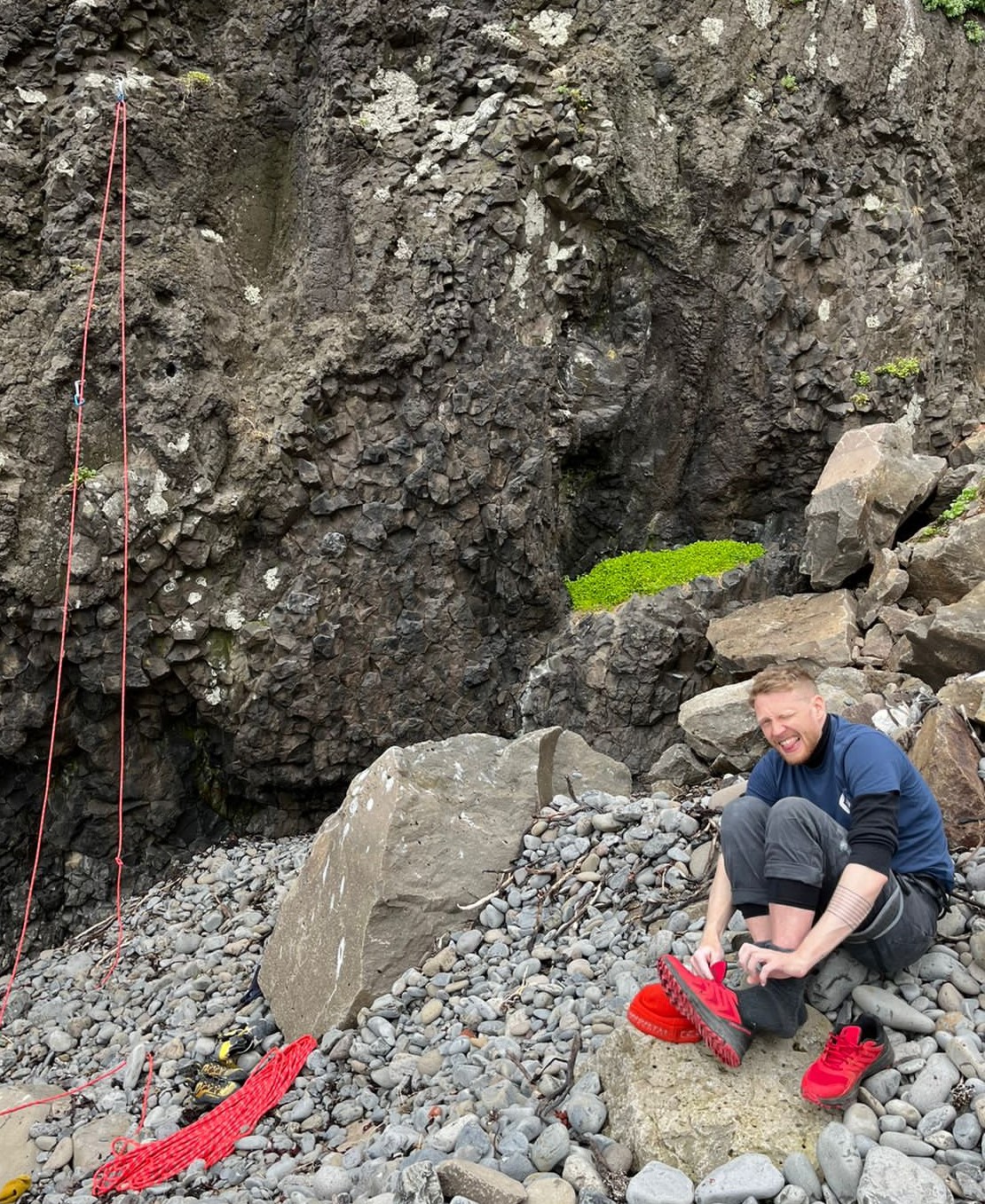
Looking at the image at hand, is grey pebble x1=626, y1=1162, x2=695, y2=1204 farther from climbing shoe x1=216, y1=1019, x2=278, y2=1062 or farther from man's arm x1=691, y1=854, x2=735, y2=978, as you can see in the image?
climbing shoe x1=216, y1=1019, x2=278, y2=1062

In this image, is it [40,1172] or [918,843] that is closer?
[918,843]

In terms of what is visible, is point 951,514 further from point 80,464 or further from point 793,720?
point 80,464

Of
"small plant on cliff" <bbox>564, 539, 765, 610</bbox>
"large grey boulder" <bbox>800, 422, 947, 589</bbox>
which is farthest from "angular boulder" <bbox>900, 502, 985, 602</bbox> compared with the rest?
"small plant on cliff" <bbox>564, 539, 765, 610</bbox>

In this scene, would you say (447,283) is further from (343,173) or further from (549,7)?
(549,7)

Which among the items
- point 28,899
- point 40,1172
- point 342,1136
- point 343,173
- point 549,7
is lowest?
point 28,899

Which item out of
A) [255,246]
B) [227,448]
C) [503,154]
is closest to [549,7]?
[503,154]

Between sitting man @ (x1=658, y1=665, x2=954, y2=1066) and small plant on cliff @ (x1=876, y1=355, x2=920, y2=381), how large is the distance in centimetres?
772

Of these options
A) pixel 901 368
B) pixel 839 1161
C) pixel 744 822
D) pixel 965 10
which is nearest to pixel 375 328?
pixel 901 368

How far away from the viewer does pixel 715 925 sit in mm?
3377

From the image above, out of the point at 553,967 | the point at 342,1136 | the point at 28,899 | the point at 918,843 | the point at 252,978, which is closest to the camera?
the point at 918,843

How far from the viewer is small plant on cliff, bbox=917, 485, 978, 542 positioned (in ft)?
26.8

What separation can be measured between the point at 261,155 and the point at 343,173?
0.99 metres

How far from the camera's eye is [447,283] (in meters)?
8.48

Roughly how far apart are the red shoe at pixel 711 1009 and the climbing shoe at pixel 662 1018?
115 mm
